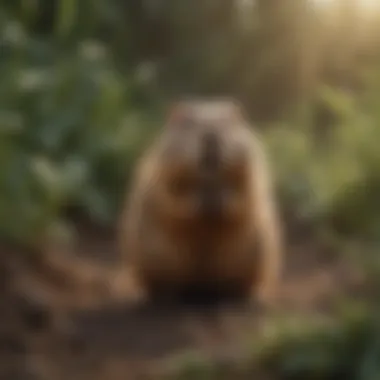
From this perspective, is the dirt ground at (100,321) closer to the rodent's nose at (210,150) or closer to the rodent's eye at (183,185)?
the rodent's eye at (183,185)

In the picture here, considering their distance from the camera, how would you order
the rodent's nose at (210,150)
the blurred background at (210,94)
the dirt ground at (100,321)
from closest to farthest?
the blurred background at (210,94), the dirt ground at (100,321), the rodent's nose at (210,150)

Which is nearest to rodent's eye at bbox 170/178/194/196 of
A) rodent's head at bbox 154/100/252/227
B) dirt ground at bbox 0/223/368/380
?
rodent's head at bbox 154/100/252/227

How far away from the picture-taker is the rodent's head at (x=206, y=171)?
163 inches

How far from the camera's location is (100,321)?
395 centimetres

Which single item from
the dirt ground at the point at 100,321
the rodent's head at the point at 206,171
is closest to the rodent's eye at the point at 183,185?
the rodent's head at the point at 206,171

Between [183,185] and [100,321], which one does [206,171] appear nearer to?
[183,185]

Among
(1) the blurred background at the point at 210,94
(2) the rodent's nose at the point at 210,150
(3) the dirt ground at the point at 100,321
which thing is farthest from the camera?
(2) the rodent's nose at the point at 210,150

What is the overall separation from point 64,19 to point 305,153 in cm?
203

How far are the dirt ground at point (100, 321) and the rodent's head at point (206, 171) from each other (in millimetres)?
340

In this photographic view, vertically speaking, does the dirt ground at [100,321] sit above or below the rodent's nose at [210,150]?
below

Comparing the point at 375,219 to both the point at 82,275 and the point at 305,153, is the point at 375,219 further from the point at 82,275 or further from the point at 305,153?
the point at 305,153

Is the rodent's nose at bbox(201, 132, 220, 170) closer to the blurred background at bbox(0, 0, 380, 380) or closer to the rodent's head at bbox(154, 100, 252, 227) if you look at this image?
the rodent's head at bbox(154, 100, 252, 227)

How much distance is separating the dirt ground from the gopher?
4.9 inches

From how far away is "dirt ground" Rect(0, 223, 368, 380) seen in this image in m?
3.48
